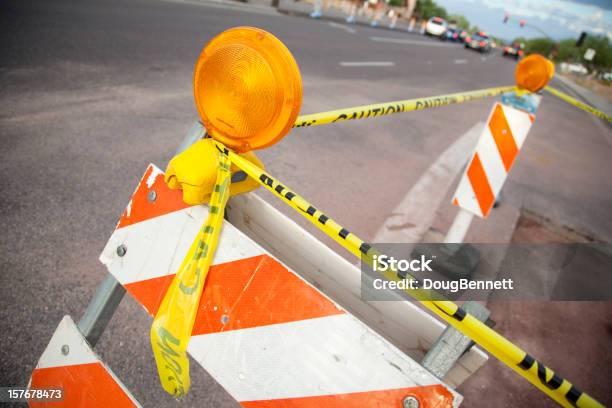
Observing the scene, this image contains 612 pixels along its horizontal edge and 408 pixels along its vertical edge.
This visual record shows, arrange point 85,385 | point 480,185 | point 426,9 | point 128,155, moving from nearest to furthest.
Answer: point 85,385 → point 480,185 → point 128,155 → point 426,9

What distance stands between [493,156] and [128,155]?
10.7 ft

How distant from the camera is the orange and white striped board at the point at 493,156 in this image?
8.39 feet

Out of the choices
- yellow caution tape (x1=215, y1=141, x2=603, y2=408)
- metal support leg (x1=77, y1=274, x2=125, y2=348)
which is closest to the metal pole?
metal support leg (x1=77, y1=274, x2=125, y2=348)

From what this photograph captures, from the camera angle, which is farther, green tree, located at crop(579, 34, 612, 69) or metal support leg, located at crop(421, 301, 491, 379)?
green tree, located at crop(579, 34, 612, 69)

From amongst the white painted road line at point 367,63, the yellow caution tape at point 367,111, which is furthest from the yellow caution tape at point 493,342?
the white painted road line at point 367,63

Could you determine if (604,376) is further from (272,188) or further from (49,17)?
(49,17)

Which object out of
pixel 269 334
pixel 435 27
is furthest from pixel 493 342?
pixel 435 27

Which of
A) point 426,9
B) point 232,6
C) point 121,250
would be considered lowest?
point 121,250

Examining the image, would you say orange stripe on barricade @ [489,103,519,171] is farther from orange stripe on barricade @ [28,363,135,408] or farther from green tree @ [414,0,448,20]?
green tree @ [414,0,448,20]

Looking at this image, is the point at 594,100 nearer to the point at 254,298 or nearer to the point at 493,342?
the point at 493,342

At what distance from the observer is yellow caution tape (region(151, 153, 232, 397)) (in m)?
0.92

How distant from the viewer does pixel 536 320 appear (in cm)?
275

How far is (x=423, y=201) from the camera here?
13.4ft

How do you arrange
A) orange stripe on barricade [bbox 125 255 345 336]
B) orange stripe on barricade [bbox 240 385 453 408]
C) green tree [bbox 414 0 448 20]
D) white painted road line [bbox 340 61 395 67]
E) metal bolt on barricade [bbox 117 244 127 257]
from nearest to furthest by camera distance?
orange stripe on barricade [bbox 240 385 453 408], orange stripe on barricade [bbox 125 255 345 336], metal bolt on barricade [bbox 117 244 127 257], white painted road line [bbox 340 61 395 67], green tree [bbox 414 0 448 20]
